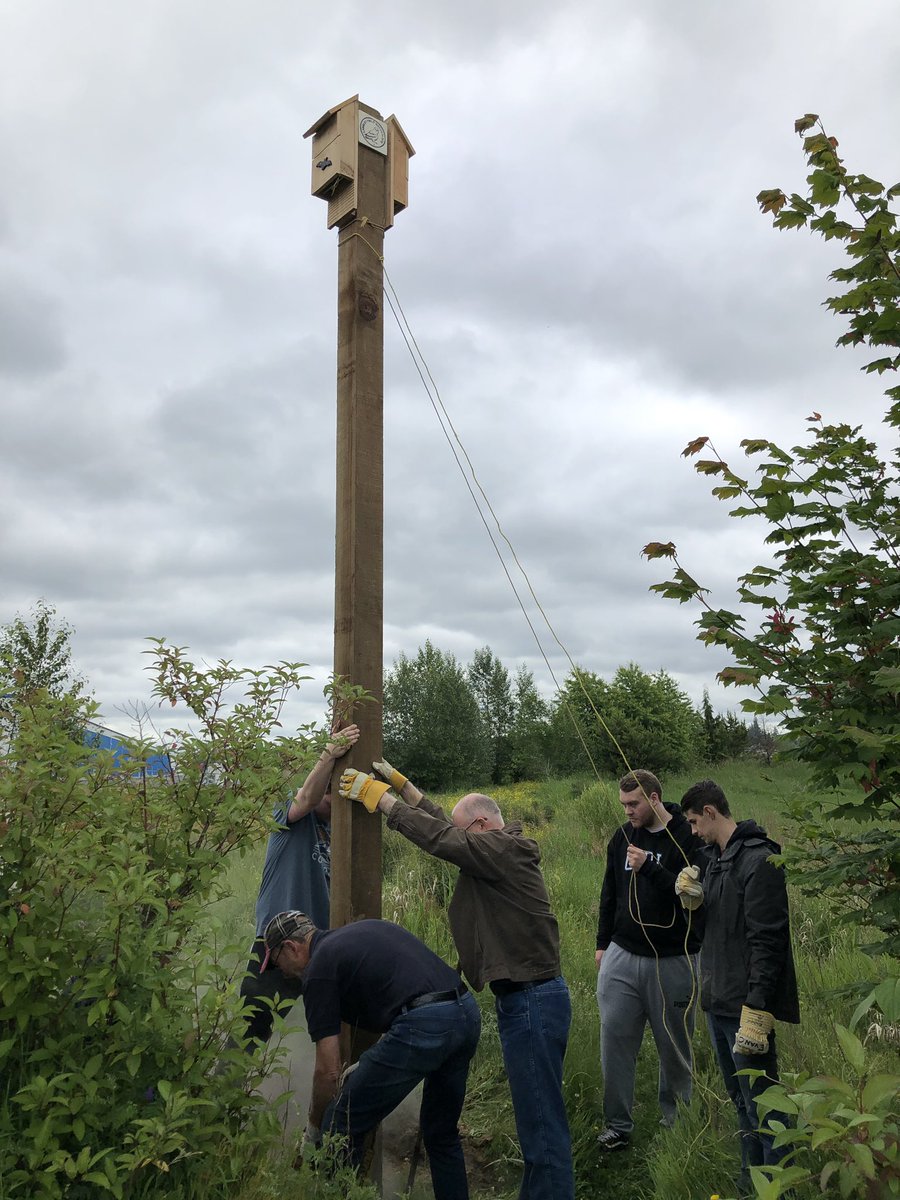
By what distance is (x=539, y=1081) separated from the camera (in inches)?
142

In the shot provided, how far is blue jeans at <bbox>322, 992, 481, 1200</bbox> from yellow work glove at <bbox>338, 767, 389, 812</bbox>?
774mm

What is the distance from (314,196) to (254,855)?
7652 millimetres

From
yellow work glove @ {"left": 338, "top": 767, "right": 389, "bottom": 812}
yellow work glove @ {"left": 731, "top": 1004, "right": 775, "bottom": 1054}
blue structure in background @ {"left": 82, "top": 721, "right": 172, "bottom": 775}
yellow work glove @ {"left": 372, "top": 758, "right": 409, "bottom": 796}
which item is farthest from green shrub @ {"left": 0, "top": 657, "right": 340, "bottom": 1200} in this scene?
yellow work glove @ {"left": 731, "top": 1004, "right": 775, "bottom": 1054}

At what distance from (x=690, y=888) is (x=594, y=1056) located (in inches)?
52.5

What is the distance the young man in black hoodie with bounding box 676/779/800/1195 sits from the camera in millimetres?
3711

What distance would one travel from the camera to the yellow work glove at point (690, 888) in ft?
14.8

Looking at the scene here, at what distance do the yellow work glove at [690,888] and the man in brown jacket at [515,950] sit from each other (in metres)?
0.95

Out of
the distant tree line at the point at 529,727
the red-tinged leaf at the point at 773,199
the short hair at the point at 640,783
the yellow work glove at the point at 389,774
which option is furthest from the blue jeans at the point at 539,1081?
the distant tree line at the point at 529,727

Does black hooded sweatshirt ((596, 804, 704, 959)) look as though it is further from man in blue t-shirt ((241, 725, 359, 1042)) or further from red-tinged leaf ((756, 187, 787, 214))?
red-tinged leaf ((756, 187, 787, 214))

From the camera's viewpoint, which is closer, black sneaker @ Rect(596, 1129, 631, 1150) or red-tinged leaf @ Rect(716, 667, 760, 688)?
red-tinged leaf @ Rect(716, 667, 760, 688)

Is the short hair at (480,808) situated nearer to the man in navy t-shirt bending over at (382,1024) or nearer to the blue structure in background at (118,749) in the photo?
the man in navy t-shirt bending over at (382,1024)

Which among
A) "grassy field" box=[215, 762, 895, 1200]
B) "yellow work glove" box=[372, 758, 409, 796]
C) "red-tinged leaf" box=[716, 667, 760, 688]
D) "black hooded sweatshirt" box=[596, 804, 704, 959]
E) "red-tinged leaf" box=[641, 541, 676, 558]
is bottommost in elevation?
"grassy field" box=[215, 762, 895, 1200]

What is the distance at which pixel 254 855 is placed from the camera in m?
10.1

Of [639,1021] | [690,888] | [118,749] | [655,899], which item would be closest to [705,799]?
[690,888]
